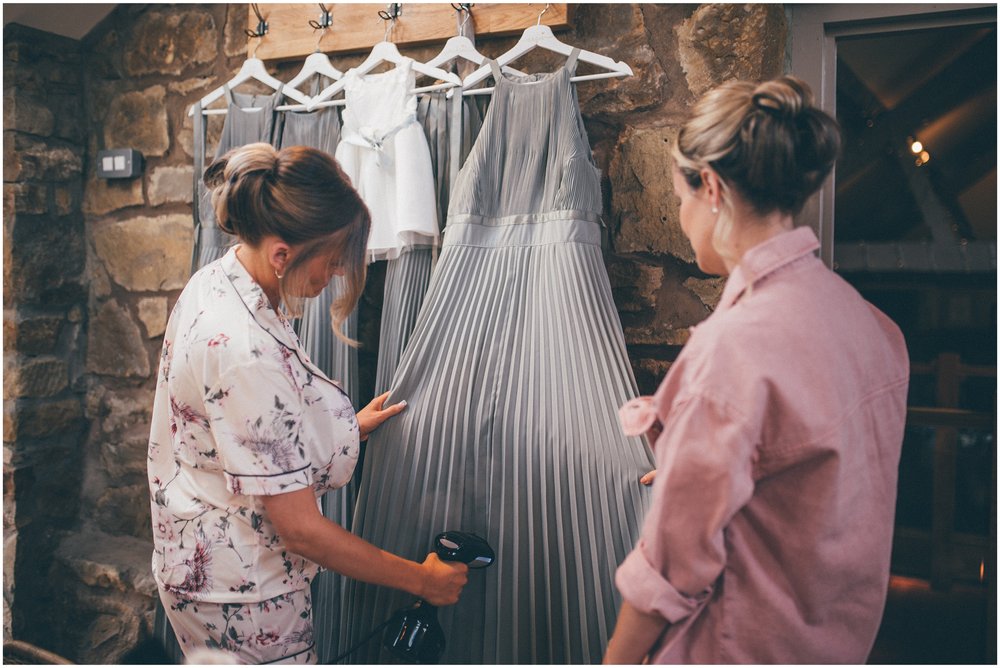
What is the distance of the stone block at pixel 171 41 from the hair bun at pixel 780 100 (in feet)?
5.71

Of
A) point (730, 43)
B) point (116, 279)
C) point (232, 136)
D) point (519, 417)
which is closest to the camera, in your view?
point (519, 417)

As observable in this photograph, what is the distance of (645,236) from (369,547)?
869 millimetres

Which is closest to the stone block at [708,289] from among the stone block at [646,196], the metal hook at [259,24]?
the stone block at [646,196]

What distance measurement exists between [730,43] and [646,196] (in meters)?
0.35

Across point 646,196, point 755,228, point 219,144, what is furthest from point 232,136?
point 755,228

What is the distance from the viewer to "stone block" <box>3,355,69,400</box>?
2.10 meters

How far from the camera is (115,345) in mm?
2193

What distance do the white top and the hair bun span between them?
31.0 inches

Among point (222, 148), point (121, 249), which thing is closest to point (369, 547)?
point (222, 148)

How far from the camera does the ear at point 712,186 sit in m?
0.83

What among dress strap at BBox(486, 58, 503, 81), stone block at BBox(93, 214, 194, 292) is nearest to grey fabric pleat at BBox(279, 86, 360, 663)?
dress strap at BBox(486, 58, 503, 81)

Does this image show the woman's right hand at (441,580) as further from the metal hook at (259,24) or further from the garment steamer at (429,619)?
the metal hook at (259,24)

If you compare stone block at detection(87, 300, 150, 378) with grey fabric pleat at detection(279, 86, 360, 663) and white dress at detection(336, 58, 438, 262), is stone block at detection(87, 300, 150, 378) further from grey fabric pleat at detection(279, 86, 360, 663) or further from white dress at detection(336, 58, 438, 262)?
white dress at detection(336, 58, 438, 262)

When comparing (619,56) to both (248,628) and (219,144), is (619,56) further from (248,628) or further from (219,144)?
(248,628)
